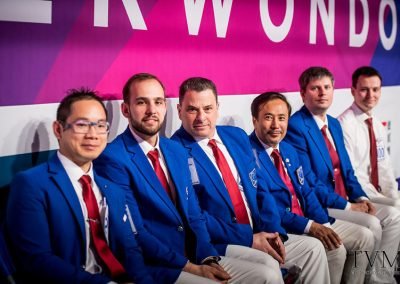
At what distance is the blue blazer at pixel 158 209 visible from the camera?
2.72 meters

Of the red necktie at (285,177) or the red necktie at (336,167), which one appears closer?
A: the red necktie at (285,177)

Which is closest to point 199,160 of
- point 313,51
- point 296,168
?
point 296,168

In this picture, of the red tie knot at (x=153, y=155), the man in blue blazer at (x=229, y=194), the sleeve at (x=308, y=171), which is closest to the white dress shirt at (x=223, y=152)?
the man in blue blazer at (x=229, y=194)

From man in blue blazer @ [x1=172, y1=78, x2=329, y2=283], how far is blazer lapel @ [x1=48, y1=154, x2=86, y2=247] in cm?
93

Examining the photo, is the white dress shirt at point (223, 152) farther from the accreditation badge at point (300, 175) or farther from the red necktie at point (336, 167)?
the red necktie at point (336, 167)

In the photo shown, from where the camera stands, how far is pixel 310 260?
3297 millimetres

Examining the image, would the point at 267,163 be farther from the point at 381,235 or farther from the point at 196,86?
the point at 381,235

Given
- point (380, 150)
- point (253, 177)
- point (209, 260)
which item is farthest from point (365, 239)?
point (209, 260)

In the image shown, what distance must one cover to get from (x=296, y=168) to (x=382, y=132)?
139 centimetres

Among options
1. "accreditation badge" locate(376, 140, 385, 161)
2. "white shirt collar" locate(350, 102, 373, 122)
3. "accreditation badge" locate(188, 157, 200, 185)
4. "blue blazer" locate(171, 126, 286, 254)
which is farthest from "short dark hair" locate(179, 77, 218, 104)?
"accreditation badge" locate(376, 140, 385, 161)

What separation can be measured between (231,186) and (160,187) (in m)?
0.59

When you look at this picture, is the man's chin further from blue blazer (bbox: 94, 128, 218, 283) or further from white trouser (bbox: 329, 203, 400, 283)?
white trouser (bbox: 329, 203, 400, 283)

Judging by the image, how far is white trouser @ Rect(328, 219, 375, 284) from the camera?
3.72 meters

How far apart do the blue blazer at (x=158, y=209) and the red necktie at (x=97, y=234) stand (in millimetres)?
250
